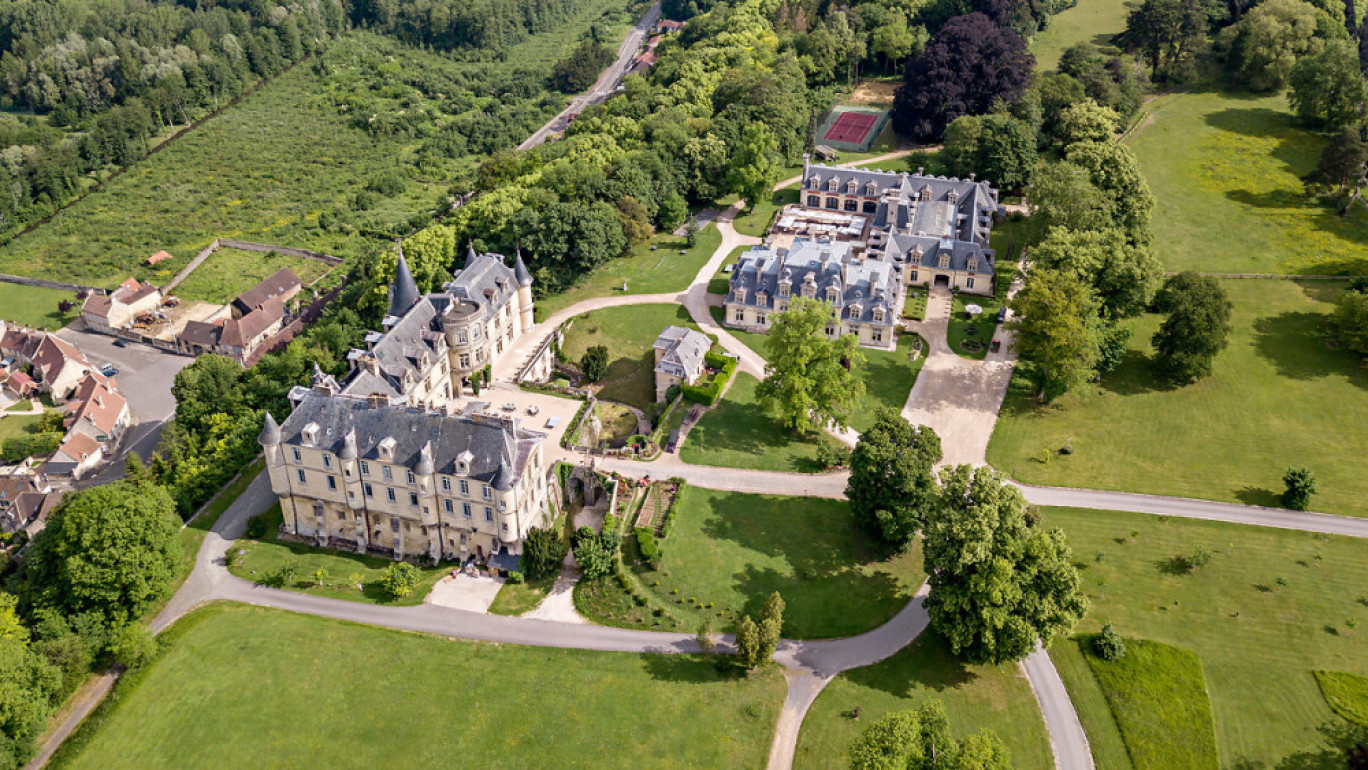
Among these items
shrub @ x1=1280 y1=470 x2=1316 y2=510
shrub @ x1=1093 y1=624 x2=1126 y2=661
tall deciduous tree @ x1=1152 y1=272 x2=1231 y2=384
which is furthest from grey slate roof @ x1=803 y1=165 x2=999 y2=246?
shrub @ x1=1093 y1=624 x2=1126 y2=661

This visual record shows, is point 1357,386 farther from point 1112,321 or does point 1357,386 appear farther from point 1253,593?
point 1253,593

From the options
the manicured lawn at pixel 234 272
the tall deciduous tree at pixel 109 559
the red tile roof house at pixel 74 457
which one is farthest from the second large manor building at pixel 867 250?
the red tile roof house at pixel 74 457

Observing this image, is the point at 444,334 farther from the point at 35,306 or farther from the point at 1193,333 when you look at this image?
the point at 1193,333

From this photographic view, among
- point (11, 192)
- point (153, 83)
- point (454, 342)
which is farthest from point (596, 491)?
point (153, 83)

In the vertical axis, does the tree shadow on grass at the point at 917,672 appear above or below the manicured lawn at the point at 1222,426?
below

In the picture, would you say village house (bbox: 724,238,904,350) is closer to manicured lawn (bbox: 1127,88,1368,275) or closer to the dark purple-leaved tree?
manicured lawn (bbox: 1127,88,1368,275)

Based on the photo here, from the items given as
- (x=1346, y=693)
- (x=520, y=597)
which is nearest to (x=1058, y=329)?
(x=1346, y=693)

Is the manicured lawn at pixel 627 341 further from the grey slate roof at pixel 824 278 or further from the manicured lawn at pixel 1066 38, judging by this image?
the manicured lawn at pixel 1066 38
